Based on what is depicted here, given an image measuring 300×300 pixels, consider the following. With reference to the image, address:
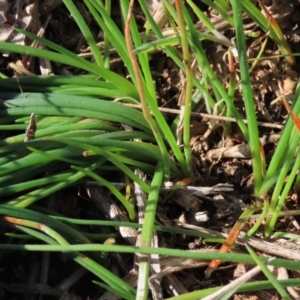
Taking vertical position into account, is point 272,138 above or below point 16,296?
above

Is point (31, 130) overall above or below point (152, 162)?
above

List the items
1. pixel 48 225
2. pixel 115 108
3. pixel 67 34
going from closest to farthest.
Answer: pixel 48 225, pixel 115 108, pixel 67 34

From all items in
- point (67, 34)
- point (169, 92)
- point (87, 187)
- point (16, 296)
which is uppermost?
point (67, 34)

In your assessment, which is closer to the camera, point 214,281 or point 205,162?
point 214,281

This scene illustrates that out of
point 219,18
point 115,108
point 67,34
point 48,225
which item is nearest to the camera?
point 48,225

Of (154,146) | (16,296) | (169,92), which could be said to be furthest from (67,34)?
(16,296)

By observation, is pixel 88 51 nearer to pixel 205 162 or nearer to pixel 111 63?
pixel 111 63

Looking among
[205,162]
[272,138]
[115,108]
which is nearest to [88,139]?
[115,108]

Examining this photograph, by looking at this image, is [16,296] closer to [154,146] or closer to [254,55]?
[154,146]

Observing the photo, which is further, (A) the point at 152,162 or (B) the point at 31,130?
(A) the point at 152,162
